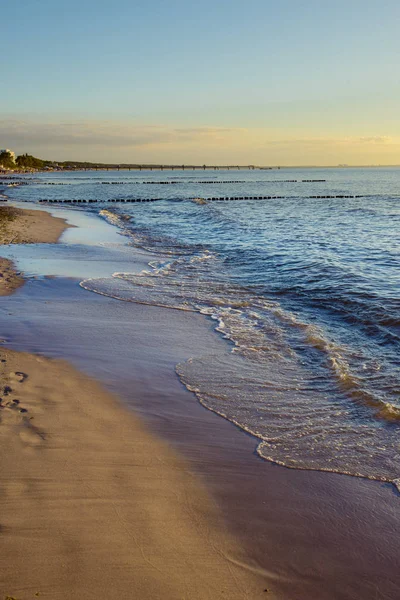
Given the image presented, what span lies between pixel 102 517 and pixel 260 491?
4.35ft

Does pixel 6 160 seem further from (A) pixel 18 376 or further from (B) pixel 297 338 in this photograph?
(A) pixel 18 376

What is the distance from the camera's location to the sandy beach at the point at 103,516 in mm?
3232

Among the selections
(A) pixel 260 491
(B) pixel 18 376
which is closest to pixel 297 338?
(B) pixel 18 376

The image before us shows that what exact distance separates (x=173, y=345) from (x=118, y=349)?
0.87m

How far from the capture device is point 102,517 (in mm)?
A: 3834

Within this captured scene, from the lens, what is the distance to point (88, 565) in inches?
132

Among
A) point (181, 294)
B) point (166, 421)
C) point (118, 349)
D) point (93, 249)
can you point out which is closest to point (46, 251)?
point (93, 249)

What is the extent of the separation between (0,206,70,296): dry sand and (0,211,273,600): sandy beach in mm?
6685

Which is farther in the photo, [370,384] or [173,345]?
[173,345]

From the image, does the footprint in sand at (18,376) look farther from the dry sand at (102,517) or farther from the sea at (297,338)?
the sea at (297,338)

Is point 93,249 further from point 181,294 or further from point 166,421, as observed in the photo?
point 166,421

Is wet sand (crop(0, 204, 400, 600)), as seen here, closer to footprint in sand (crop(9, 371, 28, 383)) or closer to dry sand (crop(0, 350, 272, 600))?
dry sand (crop(0, 350, 272, 600))

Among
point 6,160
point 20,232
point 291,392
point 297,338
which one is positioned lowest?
point 291,392

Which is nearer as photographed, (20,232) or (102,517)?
(102,517)
